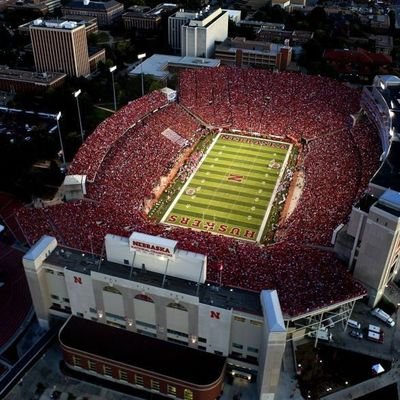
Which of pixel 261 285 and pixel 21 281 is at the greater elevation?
pixel 261 285

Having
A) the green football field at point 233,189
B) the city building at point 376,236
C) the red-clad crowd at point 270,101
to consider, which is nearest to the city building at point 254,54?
the red-clad crowd at point 270,101

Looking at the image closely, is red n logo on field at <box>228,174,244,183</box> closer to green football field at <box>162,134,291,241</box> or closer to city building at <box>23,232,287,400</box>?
green football field at <box>162,134,291,241</box>

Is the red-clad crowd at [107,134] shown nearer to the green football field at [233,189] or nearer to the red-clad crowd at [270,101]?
the red-clad crowd at [270,101]

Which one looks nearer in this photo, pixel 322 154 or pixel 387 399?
pixel 387 399

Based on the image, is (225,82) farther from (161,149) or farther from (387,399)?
(387,399)

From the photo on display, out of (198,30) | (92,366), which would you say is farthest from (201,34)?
(92,366)

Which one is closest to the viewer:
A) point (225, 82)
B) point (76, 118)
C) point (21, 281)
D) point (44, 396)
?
point (44, 396)

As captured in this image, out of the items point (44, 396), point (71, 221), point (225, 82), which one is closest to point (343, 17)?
point (225, 82)
